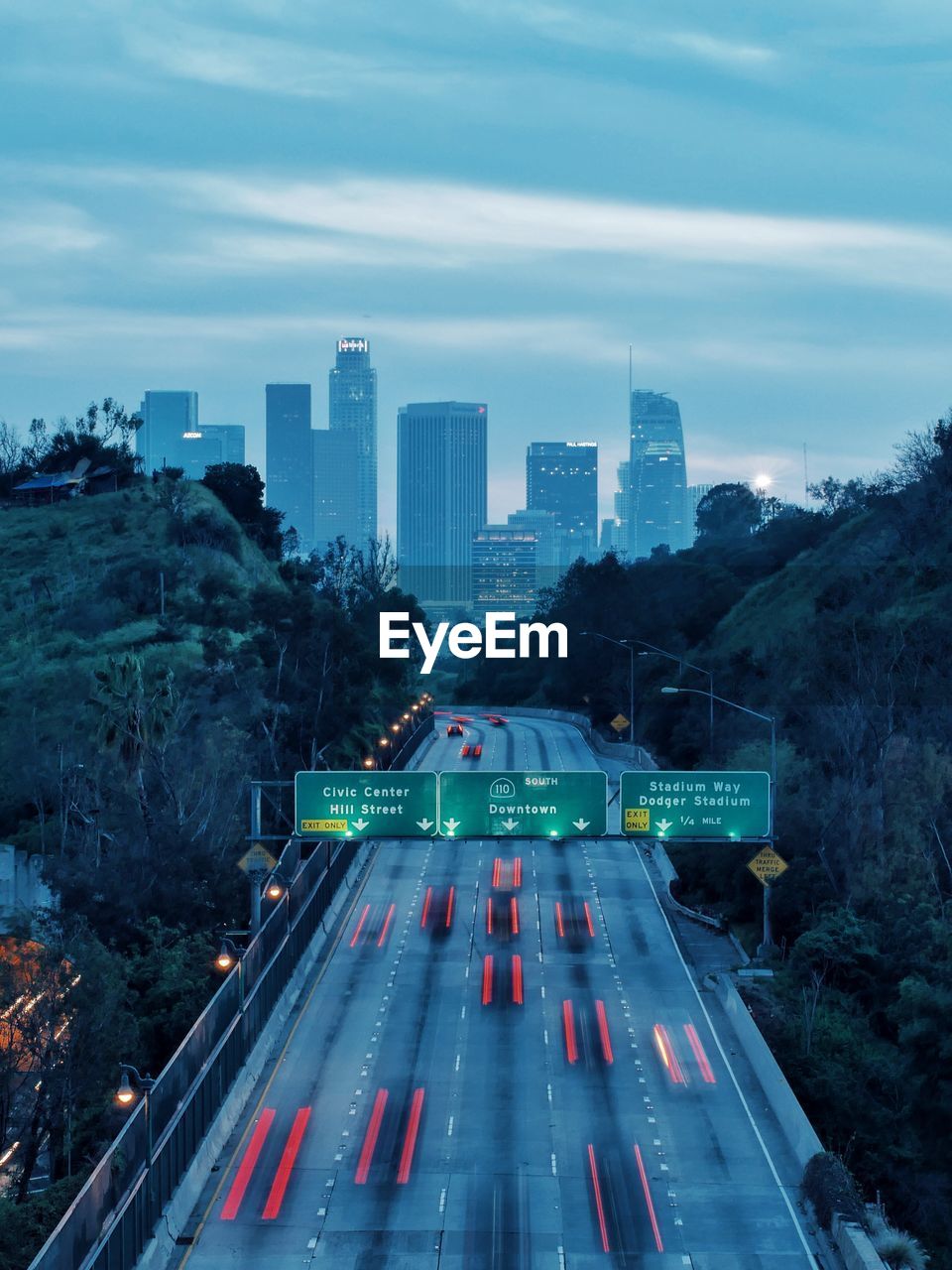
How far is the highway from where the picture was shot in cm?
3058

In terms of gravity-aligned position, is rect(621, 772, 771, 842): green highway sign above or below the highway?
above

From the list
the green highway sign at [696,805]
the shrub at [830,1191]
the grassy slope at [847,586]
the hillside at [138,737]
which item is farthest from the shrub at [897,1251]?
the grassy slope at [847,586]

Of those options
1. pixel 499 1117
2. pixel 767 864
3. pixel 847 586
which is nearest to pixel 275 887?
pixel 499 1117

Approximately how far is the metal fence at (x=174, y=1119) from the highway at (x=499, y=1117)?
1372 millimetres

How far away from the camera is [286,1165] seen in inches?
1353

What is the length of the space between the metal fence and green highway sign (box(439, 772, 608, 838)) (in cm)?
573

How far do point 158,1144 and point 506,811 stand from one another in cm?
1991

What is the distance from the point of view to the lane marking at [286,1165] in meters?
32.1

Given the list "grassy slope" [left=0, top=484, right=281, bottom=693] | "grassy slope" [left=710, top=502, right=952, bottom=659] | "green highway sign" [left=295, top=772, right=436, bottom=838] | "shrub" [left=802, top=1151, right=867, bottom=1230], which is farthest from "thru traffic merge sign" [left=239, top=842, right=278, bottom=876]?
"grassy slope" [left=0, top=484, right=281, bottom=693]

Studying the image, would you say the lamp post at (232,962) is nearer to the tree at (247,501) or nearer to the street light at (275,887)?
the street light at (275,887)

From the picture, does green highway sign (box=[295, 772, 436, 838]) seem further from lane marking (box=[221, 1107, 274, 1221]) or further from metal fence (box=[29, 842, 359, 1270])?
lane marking (box=[221, 1107, 274, 1221])

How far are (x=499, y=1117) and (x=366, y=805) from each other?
12.9 m

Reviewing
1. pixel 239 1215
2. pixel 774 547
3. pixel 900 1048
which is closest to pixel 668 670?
pixel 774 547

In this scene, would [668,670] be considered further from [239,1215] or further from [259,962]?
[239,1215]
